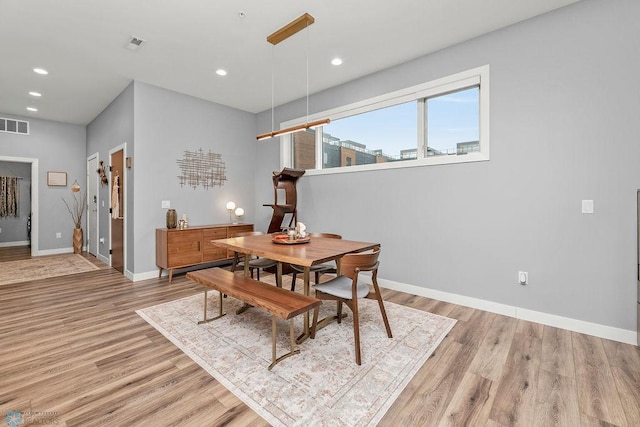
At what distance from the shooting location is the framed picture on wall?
21.0ft

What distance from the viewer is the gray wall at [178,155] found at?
4.32m

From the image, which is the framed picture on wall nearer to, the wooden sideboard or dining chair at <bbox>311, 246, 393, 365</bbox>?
the wooden sideboard

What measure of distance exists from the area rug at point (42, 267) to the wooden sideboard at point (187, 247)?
1866 mm

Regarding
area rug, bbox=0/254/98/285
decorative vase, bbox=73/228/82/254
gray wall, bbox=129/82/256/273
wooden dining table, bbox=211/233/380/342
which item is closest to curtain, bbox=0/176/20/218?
decorative vase, bbox=73/228/82/254

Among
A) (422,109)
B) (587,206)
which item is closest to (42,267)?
(422,109)

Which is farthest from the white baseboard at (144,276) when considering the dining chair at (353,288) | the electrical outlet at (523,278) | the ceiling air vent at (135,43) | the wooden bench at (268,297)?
the electrical outlet at (523,278)

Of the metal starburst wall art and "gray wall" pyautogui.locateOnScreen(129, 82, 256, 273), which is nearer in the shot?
"gray wall" pyautogui.locateOnScreen(129, 82, 256, 273)

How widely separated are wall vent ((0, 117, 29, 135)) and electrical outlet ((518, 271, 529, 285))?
9104 millimetres

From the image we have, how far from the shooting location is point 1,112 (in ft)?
18.7

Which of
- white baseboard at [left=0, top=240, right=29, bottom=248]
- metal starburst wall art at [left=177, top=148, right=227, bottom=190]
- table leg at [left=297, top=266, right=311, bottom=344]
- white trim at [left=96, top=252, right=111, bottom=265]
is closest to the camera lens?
table leg at [left=297, top=266, right=311, bottom=344]

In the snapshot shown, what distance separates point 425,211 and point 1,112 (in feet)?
26.8

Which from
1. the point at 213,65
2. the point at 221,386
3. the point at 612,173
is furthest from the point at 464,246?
the point at 213,65

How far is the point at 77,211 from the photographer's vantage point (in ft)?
22.5

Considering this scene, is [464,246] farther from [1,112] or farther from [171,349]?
[1,112]
